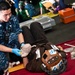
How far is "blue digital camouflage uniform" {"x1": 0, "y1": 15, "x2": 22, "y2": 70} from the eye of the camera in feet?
5.96

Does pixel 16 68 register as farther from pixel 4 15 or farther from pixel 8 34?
pixel 4 15

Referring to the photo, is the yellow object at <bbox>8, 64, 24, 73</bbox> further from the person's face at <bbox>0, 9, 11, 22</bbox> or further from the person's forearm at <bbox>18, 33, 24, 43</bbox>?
the person's face at <bbox>0, 9, 11, 22</bbox>

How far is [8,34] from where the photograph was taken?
1.88 meters

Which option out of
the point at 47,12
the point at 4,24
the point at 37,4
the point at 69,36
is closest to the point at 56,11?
the point at 47,12

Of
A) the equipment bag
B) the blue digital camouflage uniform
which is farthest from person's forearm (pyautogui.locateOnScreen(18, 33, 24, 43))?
the equipment bag

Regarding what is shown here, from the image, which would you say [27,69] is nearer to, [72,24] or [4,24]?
[4,24]

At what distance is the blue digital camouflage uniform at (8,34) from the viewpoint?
182 centimetres

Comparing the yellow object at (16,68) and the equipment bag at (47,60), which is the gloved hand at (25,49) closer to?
the equipment bag at (47,60)

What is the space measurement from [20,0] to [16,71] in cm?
273

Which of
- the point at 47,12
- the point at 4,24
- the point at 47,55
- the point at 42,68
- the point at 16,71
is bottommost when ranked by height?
the point at 47,12

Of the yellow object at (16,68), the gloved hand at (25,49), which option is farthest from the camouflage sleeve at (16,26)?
the yellow object at (16,68)

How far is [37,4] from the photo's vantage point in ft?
16.2

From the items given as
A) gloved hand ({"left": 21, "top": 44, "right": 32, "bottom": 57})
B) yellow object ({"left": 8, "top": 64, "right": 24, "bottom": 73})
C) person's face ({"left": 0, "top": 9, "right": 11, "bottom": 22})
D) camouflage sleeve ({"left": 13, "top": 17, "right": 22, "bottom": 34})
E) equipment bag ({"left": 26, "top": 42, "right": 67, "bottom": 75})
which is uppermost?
person's face ({"left": 0, "top": 9, "right": 11, "bottom": 22})

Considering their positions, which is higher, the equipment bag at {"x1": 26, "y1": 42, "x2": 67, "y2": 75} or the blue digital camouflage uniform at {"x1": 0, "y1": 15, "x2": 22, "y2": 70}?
the blue digital camouflage uniform at {"x1": 0, "y1": 15, "x2": 22, "y2": 70}
